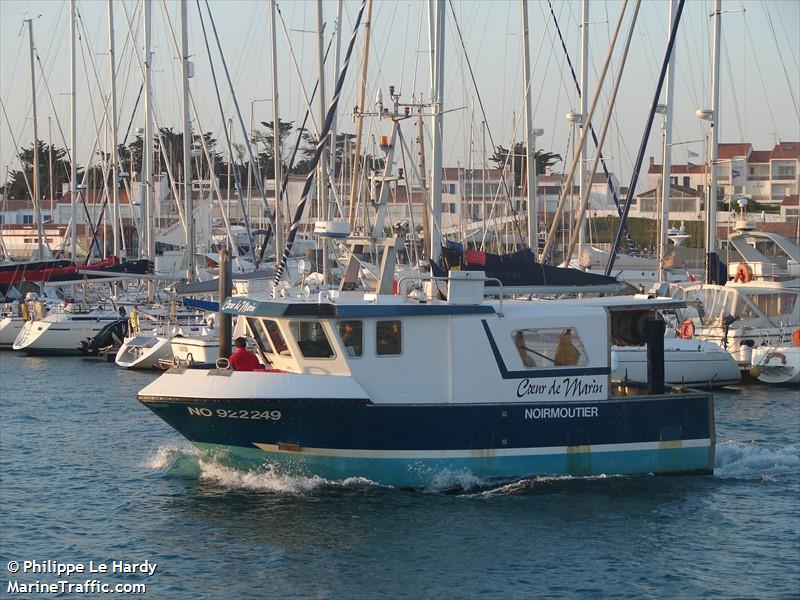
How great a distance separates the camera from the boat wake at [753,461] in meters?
20.0

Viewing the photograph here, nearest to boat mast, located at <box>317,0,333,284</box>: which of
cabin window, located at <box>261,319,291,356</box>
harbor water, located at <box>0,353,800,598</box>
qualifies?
harbor water, located at <box>0,353,800,598</box>

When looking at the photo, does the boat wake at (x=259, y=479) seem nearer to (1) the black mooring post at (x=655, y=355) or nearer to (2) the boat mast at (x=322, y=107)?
(1) the black mooring post at (x=655, y=355)

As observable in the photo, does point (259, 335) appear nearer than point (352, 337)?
No

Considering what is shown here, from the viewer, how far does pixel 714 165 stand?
36.7 meters

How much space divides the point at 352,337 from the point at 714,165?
22256 mm

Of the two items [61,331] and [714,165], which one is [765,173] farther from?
[61,331]

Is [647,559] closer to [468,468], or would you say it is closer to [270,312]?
[468,468]

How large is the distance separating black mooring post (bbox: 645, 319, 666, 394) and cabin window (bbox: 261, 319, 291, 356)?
5.91 m

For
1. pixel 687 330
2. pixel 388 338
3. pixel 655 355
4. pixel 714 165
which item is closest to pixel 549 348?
pixel 655 355

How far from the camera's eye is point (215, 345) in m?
33.6

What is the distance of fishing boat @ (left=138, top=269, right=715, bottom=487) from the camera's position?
17.5m

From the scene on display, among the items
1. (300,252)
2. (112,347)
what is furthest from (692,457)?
(300,252)

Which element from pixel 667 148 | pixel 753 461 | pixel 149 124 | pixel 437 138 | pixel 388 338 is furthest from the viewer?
pixel 149 124

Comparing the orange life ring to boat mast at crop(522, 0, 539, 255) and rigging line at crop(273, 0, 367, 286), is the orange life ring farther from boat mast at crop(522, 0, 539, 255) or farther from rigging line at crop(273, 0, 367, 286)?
rigging line at crop(273, 0, 367, 286)
